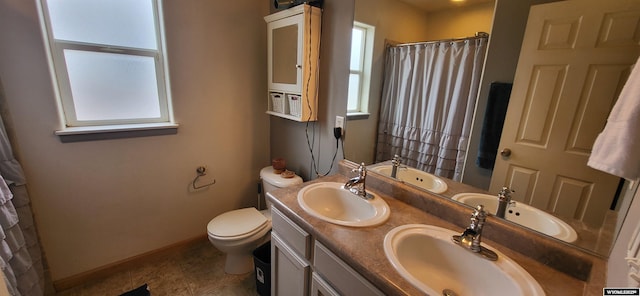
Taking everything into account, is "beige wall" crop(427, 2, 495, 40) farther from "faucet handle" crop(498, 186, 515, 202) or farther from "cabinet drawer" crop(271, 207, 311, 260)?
"cabinet drawer" crop(271, 207, 311, 260)

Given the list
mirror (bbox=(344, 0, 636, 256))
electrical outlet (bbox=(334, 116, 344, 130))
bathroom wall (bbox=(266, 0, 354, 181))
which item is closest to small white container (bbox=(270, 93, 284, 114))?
bathroom wall (bbox=(266, 0, 354, 181))

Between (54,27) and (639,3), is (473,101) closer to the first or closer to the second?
(639,3)

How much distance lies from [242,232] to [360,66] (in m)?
1.33

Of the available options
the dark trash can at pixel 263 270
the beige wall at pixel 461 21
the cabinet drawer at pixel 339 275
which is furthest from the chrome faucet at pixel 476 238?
the dark trash can at pixel 263 270

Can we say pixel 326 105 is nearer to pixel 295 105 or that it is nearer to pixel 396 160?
pixel 295 105

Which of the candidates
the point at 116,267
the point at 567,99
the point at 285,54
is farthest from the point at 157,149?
the point at 567,99

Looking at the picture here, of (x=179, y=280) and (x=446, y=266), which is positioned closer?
(x=446, y=266)

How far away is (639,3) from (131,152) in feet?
8.08

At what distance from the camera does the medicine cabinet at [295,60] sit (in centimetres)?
164

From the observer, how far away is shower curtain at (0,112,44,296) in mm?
1166

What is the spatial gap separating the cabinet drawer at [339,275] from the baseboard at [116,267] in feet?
5.05

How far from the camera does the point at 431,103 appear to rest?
1.25m

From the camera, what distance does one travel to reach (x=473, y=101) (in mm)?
1071

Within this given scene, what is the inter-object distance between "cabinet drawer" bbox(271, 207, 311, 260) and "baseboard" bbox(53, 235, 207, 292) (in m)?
1.24
